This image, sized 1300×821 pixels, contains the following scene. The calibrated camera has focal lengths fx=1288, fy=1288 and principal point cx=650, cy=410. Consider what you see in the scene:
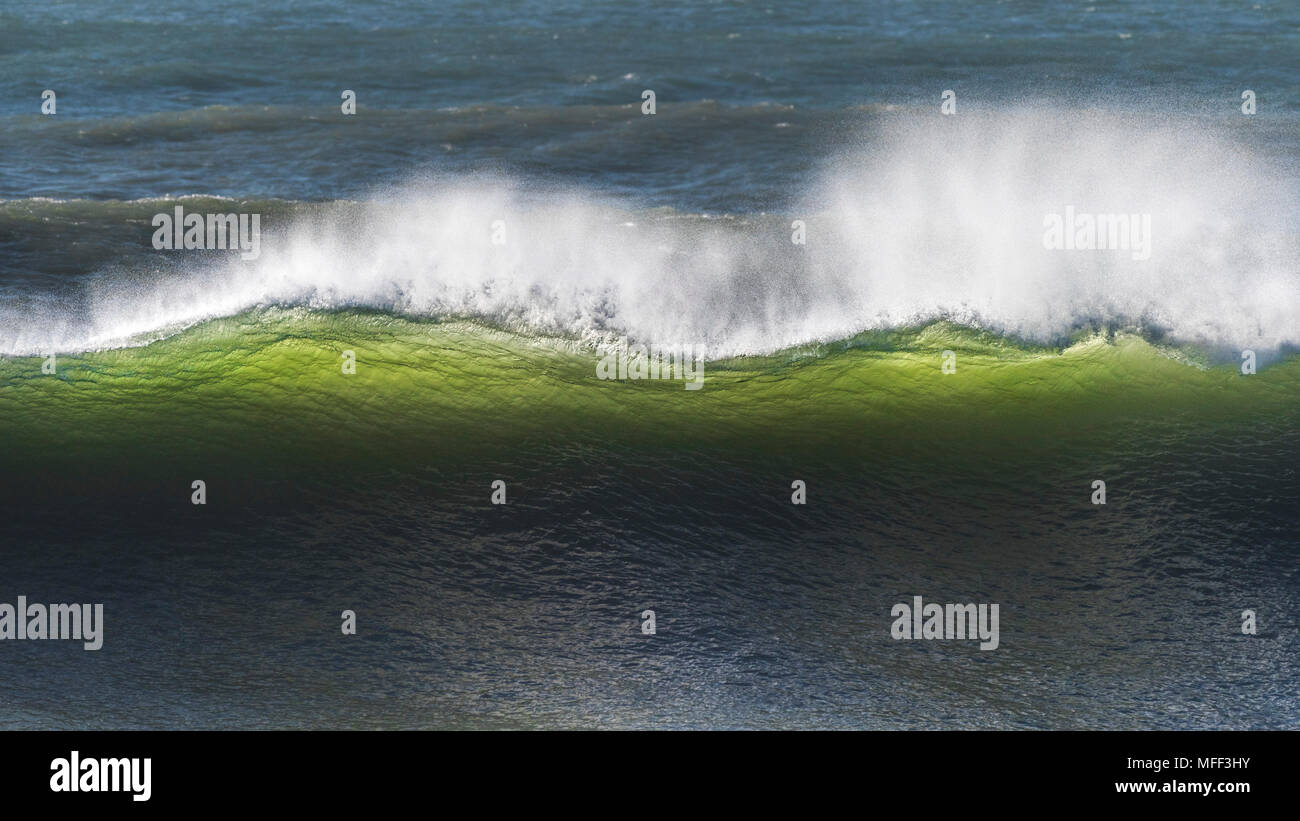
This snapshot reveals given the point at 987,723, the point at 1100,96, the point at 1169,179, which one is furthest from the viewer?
the point at 1100,96

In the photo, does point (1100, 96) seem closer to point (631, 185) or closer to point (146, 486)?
point (631, 185)

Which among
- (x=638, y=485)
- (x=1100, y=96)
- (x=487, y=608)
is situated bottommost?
(x=487, y=608)

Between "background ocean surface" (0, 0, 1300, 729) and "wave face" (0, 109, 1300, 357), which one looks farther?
"wave face" (0, 109, 1300, 357)

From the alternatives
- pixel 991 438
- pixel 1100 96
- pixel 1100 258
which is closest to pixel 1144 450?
pixel 991 438

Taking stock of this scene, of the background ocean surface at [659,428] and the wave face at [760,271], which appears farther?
the wave face at [760,271]
